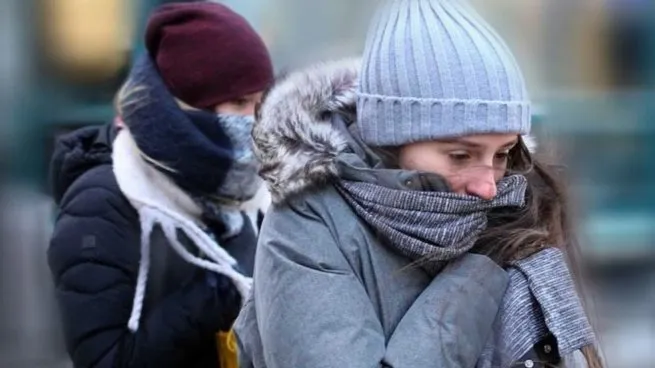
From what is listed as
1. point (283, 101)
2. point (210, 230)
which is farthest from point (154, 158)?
point (283, 101)

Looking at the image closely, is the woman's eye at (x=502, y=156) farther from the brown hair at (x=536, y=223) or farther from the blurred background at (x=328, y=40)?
the blurred background at (x=328, y=40)

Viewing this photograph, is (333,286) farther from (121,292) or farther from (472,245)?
(121,292)

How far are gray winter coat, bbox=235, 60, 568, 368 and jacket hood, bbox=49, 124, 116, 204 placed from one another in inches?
39.2

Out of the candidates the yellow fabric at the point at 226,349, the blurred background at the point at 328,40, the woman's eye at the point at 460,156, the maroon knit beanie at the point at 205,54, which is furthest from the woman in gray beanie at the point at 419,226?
the blurred background at the point at 328,40

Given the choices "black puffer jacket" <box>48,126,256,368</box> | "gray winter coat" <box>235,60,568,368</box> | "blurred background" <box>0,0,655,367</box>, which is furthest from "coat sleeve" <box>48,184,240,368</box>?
Answer: "blurred background" <box>0,0,655,367</box>

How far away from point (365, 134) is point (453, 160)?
5.7 inches

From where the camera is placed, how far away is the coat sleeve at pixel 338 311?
1561 millimetres

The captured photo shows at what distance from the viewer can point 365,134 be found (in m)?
1.72

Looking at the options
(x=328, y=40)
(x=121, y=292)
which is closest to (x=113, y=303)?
(x=121, y=292)

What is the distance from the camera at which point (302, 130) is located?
171cm

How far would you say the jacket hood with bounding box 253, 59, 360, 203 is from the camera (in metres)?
1.68

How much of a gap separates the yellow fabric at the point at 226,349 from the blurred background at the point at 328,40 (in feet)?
7.13

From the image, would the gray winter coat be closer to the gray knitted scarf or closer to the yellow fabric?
the gray knitted scarf

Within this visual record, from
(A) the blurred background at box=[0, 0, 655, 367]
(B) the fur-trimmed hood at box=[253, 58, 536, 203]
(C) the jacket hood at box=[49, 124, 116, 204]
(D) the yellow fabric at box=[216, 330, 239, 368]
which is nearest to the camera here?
(B) the fur-trimmed hood at box=[253, 58, 536, 203]
